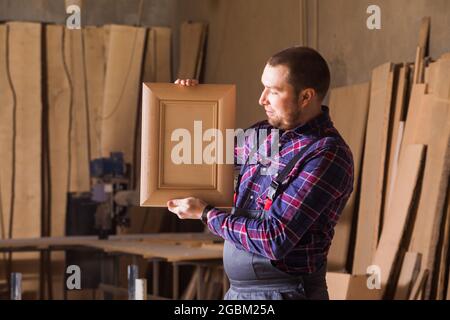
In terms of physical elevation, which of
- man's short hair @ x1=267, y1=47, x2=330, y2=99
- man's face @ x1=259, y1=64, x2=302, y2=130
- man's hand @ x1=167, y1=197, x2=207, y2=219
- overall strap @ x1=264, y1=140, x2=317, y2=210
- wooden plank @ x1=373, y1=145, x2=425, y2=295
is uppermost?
man's short hair @ x1=267, y1=47, x2=330, y2=99

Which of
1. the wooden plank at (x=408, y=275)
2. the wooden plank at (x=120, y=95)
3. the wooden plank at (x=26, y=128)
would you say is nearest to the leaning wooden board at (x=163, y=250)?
the wooden plank at (x=408, y=275)

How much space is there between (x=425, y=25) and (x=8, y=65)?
4195mm

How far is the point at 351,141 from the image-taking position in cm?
597

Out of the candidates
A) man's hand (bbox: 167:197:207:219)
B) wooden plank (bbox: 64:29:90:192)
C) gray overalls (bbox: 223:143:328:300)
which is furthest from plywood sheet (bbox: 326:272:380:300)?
wooden plank (bbox: 64:29:90:192)

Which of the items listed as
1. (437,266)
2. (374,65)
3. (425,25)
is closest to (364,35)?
(374,65)

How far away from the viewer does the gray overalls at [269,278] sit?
2.35 metres

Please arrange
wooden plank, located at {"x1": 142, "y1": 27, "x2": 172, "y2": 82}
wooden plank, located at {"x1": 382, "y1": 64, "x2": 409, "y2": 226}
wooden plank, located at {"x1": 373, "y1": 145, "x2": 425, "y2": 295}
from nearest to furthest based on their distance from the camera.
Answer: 1. wooden plank, located at {"x1": 373, "y1": 145, "x2": 425, "y2": 295}
2. wooden plank, located at {"x1": 382, "y1": 64, "x2": 409, "y2": 226}
3. wooden plank, located at {"x1": 142, "y1": 27, "x2": 172, "y2": 82}

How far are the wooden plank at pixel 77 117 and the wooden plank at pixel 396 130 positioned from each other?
11.6 ft

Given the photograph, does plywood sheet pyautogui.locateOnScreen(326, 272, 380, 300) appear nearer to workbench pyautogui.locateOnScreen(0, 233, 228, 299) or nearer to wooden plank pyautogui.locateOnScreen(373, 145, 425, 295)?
wooden plank pyautogui.locateOnScreen(373, 145, 425, 295)

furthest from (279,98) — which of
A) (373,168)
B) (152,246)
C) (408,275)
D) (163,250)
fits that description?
(152,246)

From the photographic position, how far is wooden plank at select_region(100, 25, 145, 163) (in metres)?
8.29

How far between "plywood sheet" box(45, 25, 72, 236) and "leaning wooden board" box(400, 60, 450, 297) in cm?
397

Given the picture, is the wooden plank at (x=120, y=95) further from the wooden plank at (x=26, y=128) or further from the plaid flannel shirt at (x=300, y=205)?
the plaid flannel shirt at (x=300, y=205)
